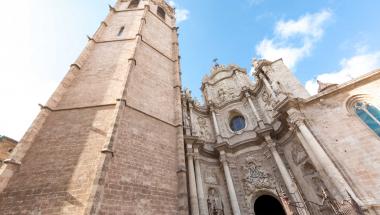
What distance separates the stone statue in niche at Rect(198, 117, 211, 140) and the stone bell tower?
402 centimetres

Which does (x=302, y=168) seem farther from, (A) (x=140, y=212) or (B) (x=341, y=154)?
(A) (x=140, y=212)

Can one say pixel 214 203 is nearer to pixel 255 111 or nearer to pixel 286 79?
pixel 255 111

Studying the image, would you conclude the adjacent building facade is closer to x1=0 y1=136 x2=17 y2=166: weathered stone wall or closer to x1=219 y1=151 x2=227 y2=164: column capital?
x1=219 y1=151 x2=227 y2=164: column capital

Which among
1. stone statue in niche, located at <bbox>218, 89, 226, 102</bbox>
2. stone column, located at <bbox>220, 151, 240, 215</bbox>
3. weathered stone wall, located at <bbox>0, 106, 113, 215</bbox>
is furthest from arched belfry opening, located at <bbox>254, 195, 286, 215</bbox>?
weathered stone wall, located at <bbox>0, 106, 113, 215</bbox>

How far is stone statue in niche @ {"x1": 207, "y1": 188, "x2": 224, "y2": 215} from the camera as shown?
10.2m

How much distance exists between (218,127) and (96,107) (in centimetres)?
902

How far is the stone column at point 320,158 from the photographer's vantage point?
25.5ft

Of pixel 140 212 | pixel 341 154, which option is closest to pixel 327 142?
pixel 341 154

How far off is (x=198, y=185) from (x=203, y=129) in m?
5.07

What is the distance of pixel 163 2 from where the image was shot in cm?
2325

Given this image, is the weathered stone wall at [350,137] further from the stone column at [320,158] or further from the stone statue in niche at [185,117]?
the stone statue in niche at [185,117]

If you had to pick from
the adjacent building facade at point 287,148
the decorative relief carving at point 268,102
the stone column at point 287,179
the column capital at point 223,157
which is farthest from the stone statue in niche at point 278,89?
the column capital at point 223,157

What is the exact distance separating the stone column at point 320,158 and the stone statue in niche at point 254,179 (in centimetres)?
304

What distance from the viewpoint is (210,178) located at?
1199cm
